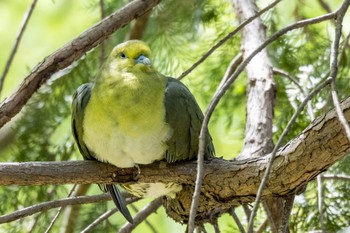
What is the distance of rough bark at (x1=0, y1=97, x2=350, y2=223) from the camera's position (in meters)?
2.02

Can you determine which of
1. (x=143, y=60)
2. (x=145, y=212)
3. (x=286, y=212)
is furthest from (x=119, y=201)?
(x=286, y=212)

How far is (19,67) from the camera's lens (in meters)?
4.83

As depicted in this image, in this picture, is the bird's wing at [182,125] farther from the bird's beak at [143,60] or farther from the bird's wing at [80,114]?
the bird's wing at [80,114]

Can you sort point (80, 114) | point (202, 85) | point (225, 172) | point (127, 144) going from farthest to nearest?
1. point (202, 85)
2. point (80, 114)
3. point (127, 144)
4. point (225, 172)

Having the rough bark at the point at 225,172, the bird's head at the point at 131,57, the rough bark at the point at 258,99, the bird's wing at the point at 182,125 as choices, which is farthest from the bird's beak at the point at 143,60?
the rough bark at the point at 258,99

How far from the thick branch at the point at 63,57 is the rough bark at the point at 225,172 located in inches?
8.3

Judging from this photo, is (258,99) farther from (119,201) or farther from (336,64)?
(336,64)

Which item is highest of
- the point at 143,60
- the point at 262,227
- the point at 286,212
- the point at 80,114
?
the point at 143,60

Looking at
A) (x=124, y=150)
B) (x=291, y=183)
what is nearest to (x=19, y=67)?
(x=124, y=150)

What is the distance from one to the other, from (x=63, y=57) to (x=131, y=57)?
0.33 meters

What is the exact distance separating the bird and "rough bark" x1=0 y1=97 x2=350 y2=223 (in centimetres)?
5

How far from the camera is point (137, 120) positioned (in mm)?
2514

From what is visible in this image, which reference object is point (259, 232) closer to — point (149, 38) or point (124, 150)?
point (124, 150)

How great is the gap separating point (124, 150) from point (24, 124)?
864 mm
